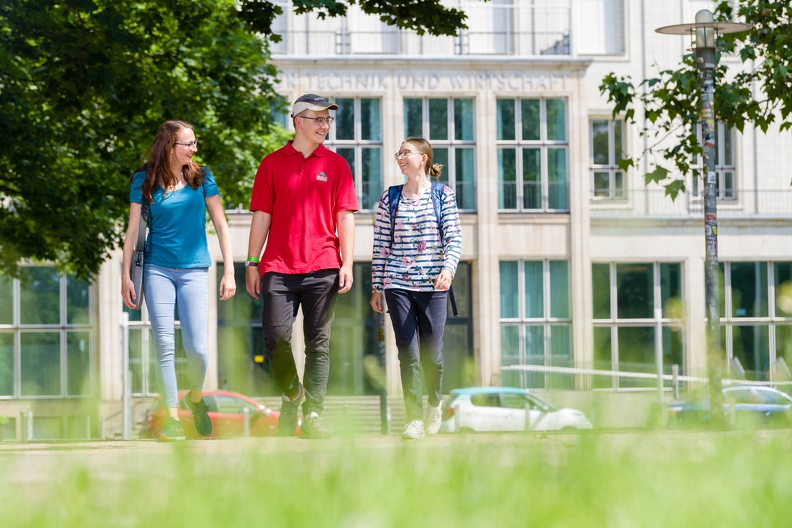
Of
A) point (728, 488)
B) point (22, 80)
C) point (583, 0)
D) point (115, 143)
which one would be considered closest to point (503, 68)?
point (583, 0)

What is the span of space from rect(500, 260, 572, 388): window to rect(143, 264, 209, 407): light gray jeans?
31561 millimetres

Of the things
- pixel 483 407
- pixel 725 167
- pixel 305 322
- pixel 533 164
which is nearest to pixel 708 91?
pixel 305 322

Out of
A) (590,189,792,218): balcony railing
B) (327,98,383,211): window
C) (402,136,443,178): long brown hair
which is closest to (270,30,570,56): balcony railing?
(327,98,383,211): window

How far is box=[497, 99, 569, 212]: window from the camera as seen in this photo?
3988 centimetres

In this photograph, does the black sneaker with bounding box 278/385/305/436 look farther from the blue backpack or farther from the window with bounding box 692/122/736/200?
the window with bounding box 692/122/736/200

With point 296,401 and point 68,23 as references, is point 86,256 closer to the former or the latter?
point 68,23

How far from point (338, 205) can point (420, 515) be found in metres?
5.87

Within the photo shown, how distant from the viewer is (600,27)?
1657 inches

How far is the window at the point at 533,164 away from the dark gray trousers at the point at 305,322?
3185cm

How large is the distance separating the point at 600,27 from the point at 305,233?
35386 mm

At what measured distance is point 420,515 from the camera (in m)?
2.38

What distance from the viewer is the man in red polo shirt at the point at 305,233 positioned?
808cm

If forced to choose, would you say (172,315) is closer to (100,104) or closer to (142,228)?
(142,228)

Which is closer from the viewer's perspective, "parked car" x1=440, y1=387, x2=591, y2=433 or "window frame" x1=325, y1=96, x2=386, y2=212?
"parked car" x1=440, y1=387, x2=591, y2=433
